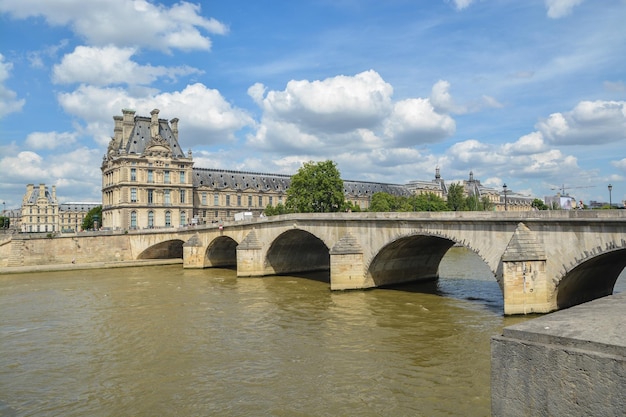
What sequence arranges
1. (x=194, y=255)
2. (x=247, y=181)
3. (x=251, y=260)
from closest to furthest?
(x=251, y=260) < (x=194, y=255) < (x=247, y=181)

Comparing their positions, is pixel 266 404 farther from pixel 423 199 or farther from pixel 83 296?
pixel 423 199

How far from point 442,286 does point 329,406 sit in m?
24.1

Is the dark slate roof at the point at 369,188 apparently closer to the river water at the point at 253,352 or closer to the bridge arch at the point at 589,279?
the river water at the point at 253,352

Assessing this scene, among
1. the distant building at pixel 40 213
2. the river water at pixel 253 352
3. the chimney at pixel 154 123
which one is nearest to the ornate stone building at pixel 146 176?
the chimney at pixel 154 123

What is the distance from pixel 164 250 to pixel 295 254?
27.0 metres

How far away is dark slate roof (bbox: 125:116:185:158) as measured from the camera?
89.2m

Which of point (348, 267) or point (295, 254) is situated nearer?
point (348, 267)

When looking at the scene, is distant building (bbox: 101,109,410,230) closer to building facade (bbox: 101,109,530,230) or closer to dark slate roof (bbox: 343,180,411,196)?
building facade (bbox: 101,109,530,230)

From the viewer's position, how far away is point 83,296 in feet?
121

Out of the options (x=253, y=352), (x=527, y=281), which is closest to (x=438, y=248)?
(x=527, y=281)

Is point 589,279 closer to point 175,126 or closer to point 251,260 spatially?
point 251,260

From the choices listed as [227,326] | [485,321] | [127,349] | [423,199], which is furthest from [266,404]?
[423,199]

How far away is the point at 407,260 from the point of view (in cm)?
3778

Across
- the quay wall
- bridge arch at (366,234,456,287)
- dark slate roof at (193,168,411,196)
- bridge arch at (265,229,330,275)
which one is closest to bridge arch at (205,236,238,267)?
bridge arch at (265,229,330,275)
